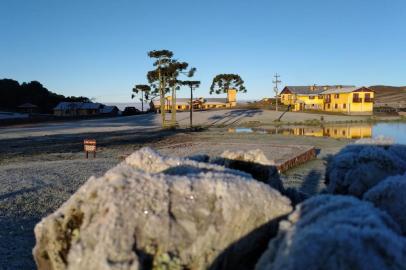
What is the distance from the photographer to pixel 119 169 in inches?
114

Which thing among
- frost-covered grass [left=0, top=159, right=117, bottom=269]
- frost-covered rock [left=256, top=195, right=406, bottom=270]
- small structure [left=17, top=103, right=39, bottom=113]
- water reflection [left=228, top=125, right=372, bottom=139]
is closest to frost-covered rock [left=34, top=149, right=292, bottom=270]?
frost-covered rock [left=256, top=195, right=406, bottom=270]

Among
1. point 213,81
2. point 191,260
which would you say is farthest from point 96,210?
point 213,81

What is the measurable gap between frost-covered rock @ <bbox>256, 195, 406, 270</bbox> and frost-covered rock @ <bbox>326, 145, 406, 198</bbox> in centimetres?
139

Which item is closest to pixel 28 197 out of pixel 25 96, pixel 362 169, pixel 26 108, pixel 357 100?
pixel 362 169

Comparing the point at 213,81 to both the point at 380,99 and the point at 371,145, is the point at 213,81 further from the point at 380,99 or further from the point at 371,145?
the point at 371,145

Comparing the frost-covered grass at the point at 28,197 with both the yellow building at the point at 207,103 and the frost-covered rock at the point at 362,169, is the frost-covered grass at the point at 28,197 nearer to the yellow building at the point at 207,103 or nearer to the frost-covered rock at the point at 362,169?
the frost-covered rock at the point at 362,169

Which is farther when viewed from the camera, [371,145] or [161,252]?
[371,145]

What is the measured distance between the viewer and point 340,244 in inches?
81.5

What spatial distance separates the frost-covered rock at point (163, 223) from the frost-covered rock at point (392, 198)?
2.56 feet

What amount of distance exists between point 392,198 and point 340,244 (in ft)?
4.17

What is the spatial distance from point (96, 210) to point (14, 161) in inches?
679

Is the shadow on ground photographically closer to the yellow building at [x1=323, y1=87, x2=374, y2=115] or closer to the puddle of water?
the puddle of water

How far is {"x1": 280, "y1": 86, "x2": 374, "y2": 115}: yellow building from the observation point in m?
80.2

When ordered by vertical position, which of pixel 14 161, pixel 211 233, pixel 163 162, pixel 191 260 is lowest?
pixel 14 161
